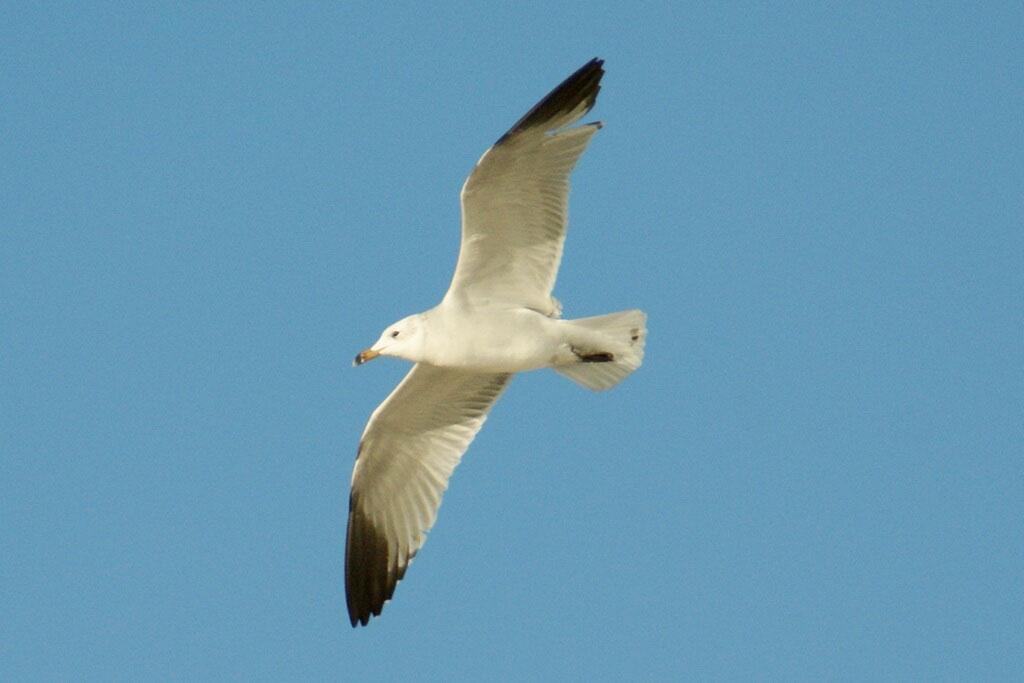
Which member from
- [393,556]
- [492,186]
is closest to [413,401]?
[393,556]

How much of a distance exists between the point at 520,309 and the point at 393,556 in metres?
2.00

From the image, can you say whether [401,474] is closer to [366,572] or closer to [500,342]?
[366,572]

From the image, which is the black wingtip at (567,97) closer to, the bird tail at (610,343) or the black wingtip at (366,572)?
the bird tail at (610,343)

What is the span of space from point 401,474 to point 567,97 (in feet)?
8.77

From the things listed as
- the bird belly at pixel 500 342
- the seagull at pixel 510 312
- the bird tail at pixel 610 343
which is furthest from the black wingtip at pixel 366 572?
the bird tail at pixel 610 343

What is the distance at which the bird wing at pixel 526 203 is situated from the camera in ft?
29.1

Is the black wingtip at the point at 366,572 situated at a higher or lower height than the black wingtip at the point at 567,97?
→ lower

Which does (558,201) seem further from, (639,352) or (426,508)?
(426,508)

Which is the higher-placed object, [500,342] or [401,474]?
[500,342]

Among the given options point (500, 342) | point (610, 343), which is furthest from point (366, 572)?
point (610, 343)

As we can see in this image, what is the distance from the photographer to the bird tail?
30.4 feet

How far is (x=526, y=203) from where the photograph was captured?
9.07m

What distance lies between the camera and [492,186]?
29.2 feet

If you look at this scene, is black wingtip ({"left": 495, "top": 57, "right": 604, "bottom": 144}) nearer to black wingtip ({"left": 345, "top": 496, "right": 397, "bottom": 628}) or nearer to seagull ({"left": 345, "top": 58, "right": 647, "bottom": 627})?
seagull ({"left": 345, "top": 58, "right": 647, "bottom": 627})
